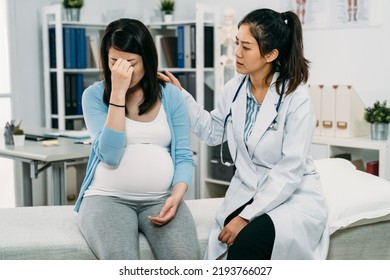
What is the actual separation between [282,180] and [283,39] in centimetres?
38

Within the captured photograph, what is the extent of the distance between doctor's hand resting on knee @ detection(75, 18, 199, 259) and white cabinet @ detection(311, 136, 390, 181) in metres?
1.25

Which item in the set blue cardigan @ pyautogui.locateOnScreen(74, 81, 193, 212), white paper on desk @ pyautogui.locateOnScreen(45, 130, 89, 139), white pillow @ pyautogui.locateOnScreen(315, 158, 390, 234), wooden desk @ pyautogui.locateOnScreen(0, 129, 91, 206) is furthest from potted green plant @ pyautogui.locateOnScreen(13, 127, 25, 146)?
white pillow @ pyautogui.locateOnScreen(315, 158, 390, 234)

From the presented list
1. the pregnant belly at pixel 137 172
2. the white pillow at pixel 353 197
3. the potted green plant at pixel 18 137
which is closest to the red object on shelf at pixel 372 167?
the white pillow at pixel 353 197

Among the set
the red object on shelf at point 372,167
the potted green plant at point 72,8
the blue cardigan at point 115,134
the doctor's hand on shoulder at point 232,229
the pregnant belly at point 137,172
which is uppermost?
the potted green plant at point 72,8

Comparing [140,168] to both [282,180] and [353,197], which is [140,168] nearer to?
[282,180]

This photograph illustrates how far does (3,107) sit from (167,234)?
253 cm

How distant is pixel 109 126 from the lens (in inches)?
61.1

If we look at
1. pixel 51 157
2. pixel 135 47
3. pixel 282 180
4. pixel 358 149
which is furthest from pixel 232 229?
pixel 358 149

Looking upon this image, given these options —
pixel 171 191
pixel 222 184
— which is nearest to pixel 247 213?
pixel 171 191

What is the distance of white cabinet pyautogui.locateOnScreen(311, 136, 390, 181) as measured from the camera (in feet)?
8.79

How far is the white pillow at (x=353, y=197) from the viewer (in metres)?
1.72

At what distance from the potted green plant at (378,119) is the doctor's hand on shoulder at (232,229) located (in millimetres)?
1413

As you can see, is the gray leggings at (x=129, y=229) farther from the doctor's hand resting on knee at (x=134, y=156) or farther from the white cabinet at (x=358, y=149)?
the white cabinet at (x=358, y=149)

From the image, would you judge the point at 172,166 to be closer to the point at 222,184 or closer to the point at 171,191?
the point at 171,191
